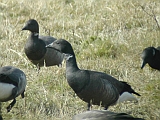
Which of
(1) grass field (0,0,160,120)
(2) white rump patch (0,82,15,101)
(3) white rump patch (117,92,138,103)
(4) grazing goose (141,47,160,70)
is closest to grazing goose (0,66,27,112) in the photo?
(2) white rump patch (0,82,15,101)

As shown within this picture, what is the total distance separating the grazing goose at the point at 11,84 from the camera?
6.14 metres

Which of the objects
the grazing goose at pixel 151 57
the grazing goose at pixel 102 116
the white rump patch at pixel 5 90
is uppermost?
the grazing goose at pixel 151 57

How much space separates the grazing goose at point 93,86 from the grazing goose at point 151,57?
1361 millimetres

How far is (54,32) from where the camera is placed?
32.9 ft

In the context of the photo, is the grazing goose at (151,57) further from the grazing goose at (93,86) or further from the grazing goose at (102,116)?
the grazing goose at (102,116)

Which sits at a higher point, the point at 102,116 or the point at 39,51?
the point at 39,51

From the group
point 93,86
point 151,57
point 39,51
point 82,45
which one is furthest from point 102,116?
point 82,45

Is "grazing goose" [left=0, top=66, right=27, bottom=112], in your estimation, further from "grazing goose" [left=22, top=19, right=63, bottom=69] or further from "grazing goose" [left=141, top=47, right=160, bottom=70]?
"grazing goose" [left=141, top=47, right=160, bottom=70]

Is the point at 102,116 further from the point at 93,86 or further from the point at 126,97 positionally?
the point at 126,97

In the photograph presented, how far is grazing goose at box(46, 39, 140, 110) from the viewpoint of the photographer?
20.1 feet

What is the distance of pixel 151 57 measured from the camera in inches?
312

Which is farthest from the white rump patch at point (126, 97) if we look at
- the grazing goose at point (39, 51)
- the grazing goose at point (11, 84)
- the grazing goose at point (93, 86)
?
the grazing goose at point (39, 51)

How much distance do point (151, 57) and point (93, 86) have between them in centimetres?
205

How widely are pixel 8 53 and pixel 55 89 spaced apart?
194 centimetres
